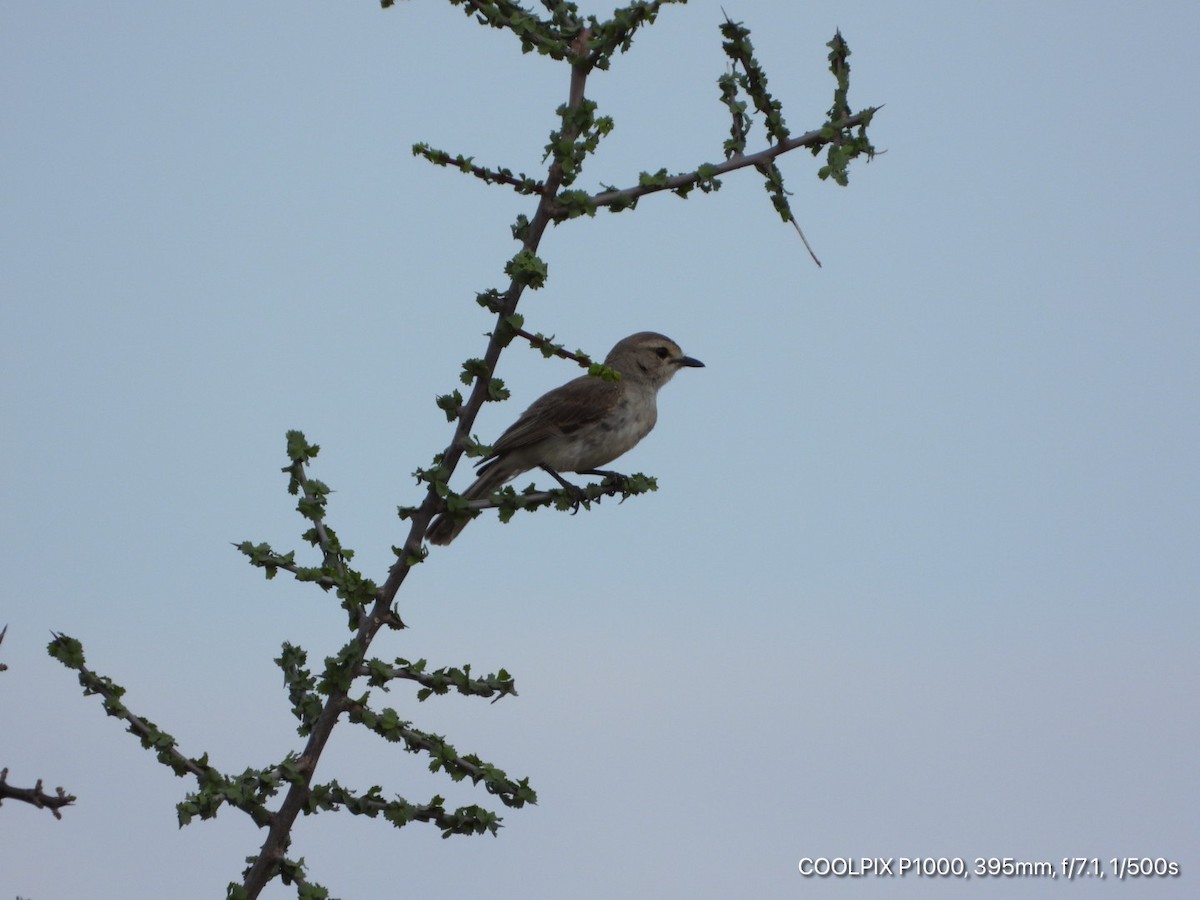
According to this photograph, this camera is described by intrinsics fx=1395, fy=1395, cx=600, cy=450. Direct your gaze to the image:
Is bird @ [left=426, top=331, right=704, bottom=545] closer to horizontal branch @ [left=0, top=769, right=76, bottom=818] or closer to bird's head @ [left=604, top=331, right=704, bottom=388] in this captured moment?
bird's head @ [left=604, top=331, right=704, bottom=388]

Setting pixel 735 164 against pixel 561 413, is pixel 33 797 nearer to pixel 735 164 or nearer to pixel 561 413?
pixel 735 164

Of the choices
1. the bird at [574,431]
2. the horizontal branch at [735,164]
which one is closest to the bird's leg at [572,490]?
the bird at [574,431]

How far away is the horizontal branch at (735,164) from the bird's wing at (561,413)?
3791 millimetres

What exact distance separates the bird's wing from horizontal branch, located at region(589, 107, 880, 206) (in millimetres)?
3791

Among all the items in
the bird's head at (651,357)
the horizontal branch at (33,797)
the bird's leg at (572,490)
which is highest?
the bird's head at (651,357)

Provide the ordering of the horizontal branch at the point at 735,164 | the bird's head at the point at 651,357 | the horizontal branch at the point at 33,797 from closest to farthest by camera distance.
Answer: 1. the horizontal branch at the point at 33,797
2. the horizontal branch at the point at 735,164
3. the bird's head at the point at 651,357

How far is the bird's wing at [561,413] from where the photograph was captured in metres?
10.4

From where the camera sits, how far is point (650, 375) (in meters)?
12.0

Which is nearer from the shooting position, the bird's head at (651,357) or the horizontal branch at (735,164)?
the horizontal branch at (735,164)

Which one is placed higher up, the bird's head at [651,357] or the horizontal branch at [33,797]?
the bird's head at [651,357]

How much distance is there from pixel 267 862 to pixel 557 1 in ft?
13.9

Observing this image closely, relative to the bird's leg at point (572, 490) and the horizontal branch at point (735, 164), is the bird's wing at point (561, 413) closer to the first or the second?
the bird's leg at point (572, 490)

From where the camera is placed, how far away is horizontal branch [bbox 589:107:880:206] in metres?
6.29

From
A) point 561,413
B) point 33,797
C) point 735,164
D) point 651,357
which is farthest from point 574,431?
point 33,797
